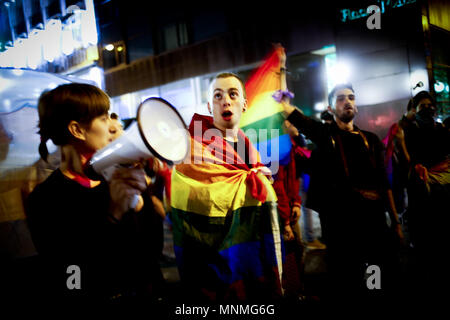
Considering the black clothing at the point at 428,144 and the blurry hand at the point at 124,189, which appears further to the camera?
the black clothing at the point at 428,144

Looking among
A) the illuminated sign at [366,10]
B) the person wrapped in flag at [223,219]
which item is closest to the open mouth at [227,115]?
the person wrapped in flag at [223,219]

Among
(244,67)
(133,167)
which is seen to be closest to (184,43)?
(244,67)

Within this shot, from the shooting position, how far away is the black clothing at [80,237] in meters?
1.44

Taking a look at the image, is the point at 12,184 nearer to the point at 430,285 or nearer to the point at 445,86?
the point at 430,285

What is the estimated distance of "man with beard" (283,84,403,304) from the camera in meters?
3.10

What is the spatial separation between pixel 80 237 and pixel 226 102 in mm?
1502

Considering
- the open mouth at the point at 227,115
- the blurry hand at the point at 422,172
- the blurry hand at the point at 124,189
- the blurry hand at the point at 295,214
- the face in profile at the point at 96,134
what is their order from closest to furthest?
the blurry hand at the point at 124,189 → the face in profile at the point at 96,134 → the open mouth at the point at 227,115 → the blurry hand at the point at 295,214 → the blurry hand at the point at 422,172

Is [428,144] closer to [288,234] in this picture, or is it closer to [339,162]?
[339,162]

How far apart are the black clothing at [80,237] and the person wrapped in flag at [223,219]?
31.3 inches

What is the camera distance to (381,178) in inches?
126

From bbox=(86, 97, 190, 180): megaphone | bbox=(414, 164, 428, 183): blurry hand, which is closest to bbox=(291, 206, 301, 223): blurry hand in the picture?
bbox=(414, 164, 428, 183): blurry hand

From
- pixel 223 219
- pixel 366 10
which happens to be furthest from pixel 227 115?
pixel 366 10

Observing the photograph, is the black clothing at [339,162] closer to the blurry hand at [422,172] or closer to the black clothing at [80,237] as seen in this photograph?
the blurry hand at [422,172]

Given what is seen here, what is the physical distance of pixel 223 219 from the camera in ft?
7.82
